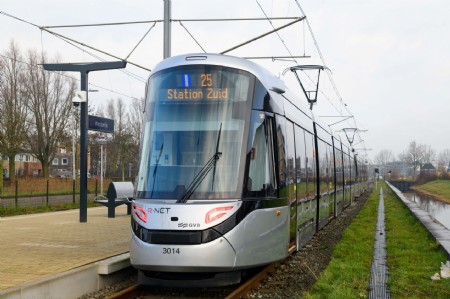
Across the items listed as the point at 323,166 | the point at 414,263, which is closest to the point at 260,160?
the point at 414,263

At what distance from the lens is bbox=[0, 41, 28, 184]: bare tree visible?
3569 cm

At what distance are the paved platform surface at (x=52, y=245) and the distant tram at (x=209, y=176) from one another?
1622 mm

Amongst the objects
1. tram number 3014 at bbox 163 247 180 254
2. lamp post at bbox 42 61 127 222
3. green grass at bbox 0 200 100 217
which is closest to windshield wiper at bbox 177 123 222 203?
tram number 3014 at bbox 163 247 180 254

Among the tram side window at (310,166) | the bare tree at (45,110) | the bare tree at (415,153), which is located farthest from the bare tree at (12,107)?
the bare tree at (415,153)

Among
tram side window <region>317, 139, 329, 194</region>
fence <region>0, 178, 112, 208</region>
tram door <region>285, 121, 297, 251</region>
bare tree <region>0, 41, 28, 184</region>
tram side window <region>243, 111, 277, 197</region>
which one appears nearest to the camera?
tram side window <region>243, 111, 277, 197</region>

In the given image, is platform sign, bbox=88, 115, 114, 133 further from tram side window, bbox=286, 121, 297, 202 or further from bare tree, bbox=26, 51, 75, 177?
bare tree, bbox=26, 51, 75, 177

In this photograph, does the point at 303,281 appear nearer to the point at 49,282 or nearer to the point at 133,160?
the point at 49,282

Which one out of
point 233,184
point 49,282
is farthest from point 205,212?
point 49,282

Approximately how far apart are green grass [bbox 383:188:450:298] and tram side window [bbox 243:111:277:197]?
7.95ft

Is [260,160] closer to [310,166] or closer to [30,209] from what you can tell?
[310,166]

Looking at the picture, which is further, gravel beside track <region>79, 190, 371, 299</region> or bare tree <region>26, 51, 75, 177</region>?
bare tree <region>26, 51, 75, 177</region>

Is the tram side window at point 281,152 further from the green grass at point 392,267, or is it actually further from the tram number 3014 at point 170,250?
the tram number 3014 at point 170,250

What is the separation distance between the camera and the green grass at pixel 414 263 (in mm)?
7961

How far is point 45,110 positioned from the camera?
43000 millimetres
